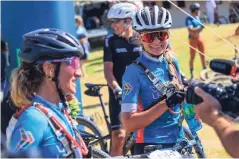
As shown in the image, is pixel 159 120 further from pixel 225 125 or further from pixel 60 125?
pixel 225 125

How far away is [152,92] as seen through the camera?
12.8 feet

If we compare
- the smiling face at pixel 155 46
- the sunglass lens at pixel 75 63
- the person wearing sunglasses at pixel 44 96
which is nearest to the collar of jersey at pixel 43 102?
the person wearing sunglasses at pixel 44 96

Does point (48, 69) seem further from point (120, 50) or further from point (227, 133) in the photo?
point (120, 50)

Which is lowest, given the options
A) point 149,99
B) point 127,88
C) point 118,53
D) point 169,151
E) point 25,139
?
point 169,151

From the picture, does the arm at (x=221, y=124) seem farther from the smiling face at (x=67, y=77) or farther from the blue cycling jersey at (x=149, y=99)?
the blue cycling jersey at (x=149, y=99)

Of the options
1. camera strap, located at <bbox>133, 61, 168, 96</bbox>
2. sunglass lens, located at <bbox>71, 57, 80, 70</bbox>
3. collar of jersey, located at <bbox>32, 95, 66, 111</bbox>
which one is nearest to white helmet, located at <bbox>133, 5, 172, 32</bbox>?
camera strap, located at <bbox>133, 61, 168, 96</bbox>

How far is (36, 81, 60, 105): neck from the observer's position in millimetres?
2969

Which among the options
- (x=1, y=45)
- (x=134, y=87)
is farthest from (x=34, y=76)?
(x=1, y=45)

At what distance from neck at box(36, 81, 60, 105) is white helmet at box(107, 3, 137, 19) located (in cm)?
288

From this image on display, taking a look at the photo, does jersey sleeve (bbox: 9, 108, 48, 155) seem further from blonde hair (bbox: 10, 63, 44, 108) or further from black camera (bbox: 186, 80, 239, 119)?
black camera (bbox: 186, 80, 239, 119)

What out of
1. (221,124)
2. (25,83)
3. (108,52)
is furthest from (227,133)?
(108,52)

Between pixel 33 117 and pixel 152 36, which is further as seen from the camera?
pixel 152 36

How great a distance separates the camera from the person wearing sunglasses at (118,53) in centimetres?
582

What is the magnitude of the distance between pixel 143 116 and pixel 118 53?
2.30 m
